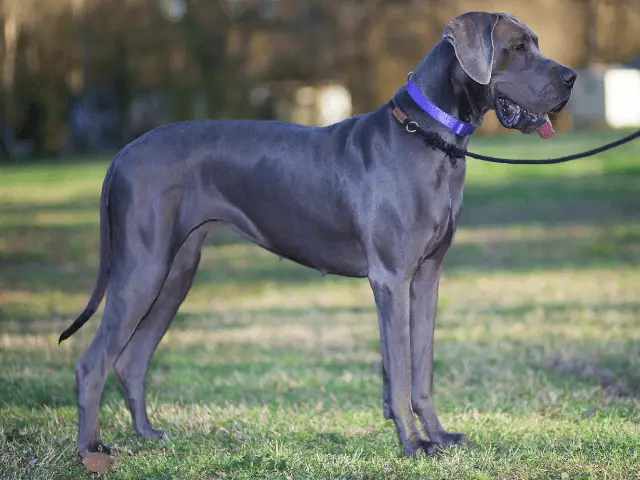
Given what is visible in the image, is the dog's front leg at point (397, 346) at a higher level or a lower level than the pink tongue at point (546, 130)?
lower

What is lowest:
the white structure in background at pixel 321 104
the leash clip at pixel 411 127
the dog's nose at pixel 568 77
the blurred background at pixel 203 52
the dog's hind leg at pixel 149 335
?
the white structure in background at pixel 321 104

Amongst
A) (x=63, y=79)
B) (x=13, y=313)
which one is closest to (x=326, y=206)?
(x=13, y=313)

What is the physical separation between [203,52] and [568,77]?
39.8m

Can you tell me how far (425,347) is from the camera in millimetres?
5199

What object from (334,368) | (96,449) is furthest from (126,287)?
(334,368)

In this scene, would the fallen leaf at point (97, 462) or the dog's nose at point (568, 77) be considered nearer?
the dog's nose at point (568, 77)

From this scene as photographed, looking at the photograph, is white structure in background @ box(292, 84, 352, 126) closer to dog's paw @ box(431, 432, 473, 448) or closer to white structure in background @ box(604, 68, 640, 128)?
white structure in background @ box(604, 68, 640, 128)

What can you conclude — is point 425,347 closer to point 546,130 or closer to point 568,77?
point 546,130

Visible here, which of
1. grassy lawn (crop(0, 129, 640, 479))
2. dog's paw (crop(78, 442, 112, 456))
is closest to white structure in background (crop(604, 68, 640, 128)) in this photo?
grassy lawn (crop(0, 129, 640, 479))

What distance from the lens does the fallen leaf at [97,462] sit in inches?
192

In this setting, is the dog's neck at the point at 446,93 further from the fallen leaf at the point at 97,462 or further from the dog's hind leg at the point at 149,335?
the fallen leaf at the point at 97,462

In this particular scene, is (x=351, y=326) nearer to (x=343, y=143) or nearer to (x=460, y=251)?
(x=343, y=143)

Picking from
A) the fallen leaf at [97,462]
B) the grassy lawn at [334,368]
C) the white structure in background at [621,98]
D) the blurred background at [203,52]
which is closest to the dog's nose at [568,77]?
the grassy lawn at [334,368]

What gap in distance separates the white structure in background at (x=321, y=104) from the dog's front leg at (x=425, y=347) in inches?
1893
